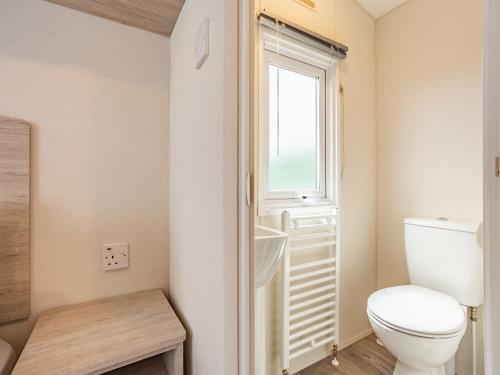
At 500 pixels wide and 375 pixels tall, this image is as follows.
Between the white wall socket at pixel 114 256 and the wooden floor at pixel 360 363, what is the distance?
1247 mm

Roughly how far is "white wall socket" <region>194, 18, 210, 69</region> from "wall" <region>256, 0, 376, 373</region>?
1.12 m

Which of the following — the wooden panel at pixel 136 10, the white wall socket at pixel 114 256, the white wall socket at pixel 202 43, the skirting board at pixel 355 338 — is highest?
the wooden panel at pixel 136 10

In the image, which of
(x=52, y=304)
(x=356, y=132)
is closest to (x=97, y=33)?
(x=52, y=304)

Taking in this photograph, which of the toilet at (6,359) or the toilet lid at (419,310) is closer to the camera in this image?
the toilet at (6,359)

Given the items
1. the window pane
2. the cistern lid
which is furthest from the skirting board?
the window pane

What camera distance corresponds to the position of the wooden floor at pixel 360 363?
1.50m

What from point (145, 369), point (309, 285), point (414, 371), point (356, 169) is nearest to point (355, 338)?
point (414, 371)

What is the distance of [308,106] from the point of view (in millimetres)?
1693

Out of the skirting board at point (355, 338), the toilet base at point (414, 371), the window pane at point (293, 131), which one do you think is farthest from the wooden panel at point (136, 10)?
the skirting board at point (355, 338)

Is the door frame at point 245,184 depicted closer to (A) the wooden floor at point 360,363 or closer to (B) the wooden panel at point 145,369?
(B) the wooden panel at point 145,369

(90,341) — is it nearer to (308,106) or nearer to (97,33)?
(97,33)

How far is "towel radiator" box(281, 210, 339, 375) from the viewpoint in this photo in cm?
138

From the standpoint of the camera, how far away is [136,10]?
39.4 inches

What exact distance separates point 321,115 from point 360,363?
1640 millimetres
